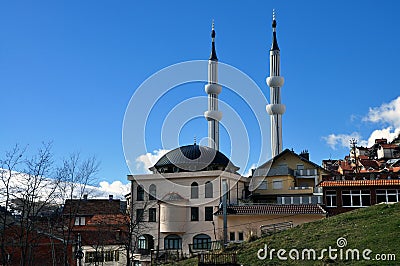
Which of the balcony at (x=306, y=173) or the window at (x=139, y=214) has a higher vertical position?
the balcony at (x=306, y=173)

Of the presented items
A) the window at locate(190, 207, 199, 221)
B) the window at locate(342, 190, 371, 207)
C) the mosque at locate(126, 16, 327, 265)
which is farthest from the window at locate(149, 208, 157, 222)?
the window at locate(342, 190, 371, 207)

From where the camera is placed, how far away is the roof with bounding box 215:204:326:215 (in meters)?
44.1

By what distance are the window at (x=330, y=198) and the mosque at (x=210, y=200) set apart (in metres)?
0.89

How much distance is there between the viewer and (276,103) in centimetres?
7356

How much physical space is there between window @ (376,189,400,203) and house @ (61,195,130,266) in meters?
20.3

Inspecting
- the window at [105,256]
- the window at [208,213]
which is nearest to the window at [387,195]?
the window at [208,213]

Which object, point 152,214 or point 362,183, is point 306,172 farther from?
point 152,214

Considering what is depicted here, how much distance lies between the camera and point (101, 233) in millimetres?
50625

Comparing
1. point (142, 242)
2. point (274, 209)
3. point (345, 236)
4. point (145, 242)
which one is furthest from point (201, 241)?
point (345, 236)

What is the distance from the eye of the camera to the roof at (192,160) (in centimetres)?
5447

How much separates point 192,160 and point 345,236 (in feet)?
88.7

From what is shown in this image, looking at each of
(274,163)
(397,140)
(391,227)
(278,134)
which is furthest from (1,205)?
(397,140)

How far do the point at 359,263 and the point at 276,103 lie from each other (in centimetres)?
4969

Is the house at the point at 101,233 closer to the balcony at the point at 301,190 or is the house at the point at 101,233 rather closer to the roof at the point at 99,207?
the roof at the point at 99,207
